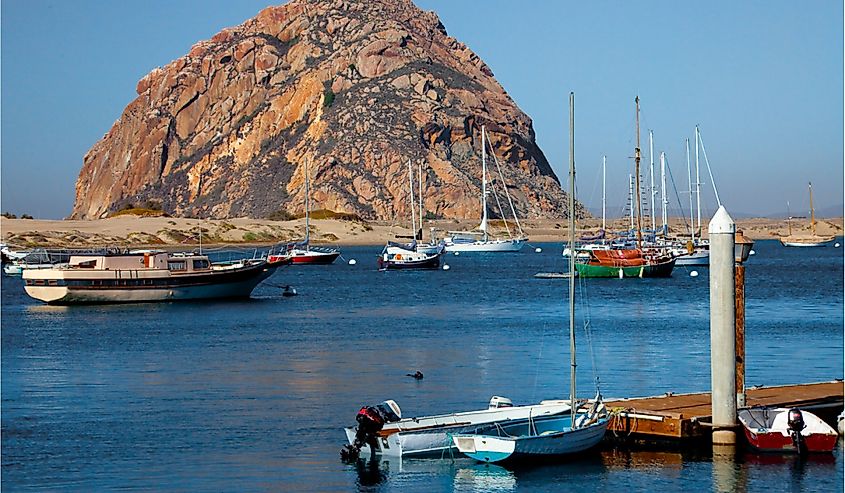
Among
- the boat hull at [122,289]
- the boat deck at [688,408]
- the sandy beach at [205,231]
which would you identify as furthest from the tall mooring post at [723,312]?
the sandy beach at [205,231]

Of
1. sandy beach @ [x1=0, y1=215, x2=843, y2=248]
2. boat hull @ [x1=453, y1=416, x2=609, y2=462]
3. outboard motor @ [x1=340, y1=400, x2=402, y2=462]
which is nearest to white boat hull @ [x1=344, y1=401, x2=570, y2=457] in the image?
outboard motor @ [x1=340, y1=400, x2=402, y2=462]

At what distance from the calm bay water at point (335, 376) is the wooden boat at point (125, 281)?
1.27m

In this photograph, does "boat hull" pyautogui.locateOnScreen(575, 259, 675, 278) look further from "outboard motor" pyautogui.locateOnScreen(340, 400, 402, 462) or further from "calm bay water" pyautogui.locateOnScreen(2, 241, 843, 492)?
"outboard motor" pyautogui.locateOnScreen(340, 400, 402, 462)

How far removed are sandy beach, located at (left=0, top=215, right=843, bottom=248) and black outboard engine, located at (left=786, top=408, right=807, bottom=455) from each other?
11117 cm

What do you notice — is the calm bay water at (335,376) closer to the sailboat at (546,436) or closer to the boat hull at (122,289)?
the sailboat at (546,436)

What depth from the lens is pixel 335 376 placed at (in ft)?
116

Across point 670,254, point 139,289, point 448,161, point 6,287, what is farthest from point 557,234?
point 139,289

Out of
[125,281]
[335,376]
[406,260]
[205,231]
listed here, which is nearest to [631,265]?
[406,260]

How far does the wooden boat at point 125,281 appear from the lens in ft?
217

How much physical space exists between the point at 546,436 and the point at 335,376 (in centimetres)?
1317

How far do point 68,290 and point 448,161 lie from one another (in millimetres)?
132508

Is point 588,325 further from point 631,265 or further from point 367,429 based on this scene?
point 631,265

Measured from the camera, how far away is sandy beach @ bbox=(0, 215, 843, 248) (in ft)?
454

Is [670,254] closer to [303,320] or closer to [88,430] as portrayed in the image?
[303,320]
